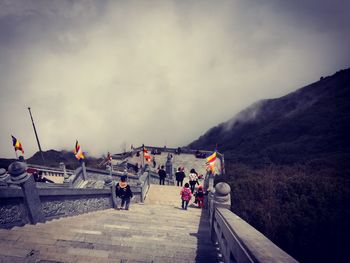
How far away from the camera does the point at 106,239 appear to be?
566 centimetres

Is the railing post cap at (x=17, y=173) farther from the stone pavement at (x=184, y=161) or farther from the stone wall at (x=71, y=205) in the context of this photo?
the stone pavement at (x=184, y=161)

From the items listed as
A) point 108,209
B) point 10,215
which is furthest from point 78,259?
point 108,209

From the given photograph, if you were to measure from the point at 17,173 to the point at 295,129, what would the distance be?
259ft

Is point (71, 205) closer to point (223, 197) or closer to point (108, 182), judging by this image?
point (108, 182)

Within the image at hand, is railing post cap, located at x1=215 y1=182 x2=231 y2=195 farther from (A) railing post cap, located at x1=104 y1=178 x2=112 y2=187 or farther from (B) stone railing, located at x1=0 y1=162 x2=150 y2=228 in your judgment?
(A) railing post cap, located at x1=104 y1=178 x2=112 y2=187

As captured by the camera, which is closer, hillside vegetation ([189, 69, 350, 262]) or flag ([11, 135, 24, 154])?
flag ([11, 135, 24, 154])

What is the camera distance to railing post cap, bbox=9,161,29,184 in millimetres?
5977

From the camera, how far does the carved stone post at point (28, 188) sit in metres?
6.00

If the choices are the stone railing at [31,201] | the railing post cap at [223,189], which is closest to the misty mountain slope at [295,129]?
the railing post cap at [223,189]

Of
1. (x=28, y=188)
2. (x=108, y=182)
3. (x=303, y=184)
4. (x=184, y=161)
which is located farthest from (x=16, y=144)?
(x=303, y=184)

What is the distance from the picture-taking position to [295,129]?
2810 inches

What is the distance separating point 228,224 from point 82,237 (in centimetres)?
390

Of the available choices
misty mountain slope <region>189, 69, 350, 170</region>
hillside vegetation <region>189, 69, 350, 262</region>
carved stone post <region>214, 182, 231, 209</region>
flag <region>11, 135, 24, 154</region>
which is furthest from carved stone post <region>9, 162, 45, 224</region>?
misty mountain slope <region>189, 69, 350, 170</region>

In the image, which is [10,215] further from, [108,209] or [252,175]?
[252,175]
